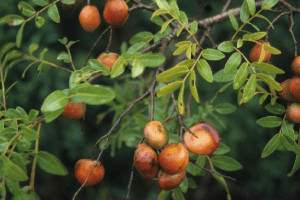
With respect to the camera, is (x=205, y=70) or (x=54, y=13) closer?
(x=205, y=70)

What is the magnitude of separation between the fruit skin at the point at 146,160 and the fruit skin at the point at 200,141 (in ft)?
0.29

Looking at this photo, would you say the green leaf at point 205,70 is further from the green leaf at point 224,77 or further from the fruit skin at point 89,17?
the fruit skin at point 89,17

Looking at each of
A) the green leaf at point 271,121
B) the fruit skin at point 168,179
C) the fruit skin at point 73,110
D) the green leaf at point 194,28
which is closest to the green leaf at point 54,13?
the fruit skin at point 73,110

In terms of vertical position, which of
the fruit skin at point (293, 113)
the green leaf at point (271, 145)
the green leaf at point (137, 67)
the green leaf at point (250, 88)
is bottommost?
the green leaf at point (271, 145)

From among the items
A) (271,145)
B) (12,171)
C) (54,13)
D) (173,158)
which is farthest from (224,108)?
(12,171)

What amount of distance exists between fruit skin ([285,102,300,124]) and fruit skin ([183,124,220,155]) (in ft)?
0.75

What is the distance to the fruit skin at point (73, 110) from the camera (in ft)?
2.97

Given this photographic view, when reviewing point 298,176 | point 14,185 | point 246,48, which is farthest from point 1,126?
point 298,176

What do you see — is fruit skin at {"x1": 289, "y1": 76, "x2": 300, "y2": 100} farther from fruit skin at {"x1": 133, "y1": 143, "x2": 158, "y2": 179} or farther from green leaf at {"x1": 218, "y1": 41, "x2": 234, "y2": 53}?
fruit skin at {"x1": 133, "y1": 143, "x2": 158, "y2": 179}

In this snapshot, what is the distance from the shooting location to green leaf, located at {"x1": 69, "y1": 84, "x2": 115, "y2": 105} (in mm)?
644

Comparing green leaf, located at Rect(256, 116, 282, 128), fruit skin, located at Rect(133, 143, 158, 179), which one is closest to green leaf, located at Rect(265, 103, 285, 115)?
green leaf, located at Rect(256, 116, 282, 128)

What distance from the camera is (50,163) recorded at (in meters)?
0.73

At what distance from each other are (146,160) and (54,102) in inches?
8.9

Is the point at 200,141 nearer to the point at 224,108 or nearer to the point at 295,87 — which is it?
the point at 295,87
